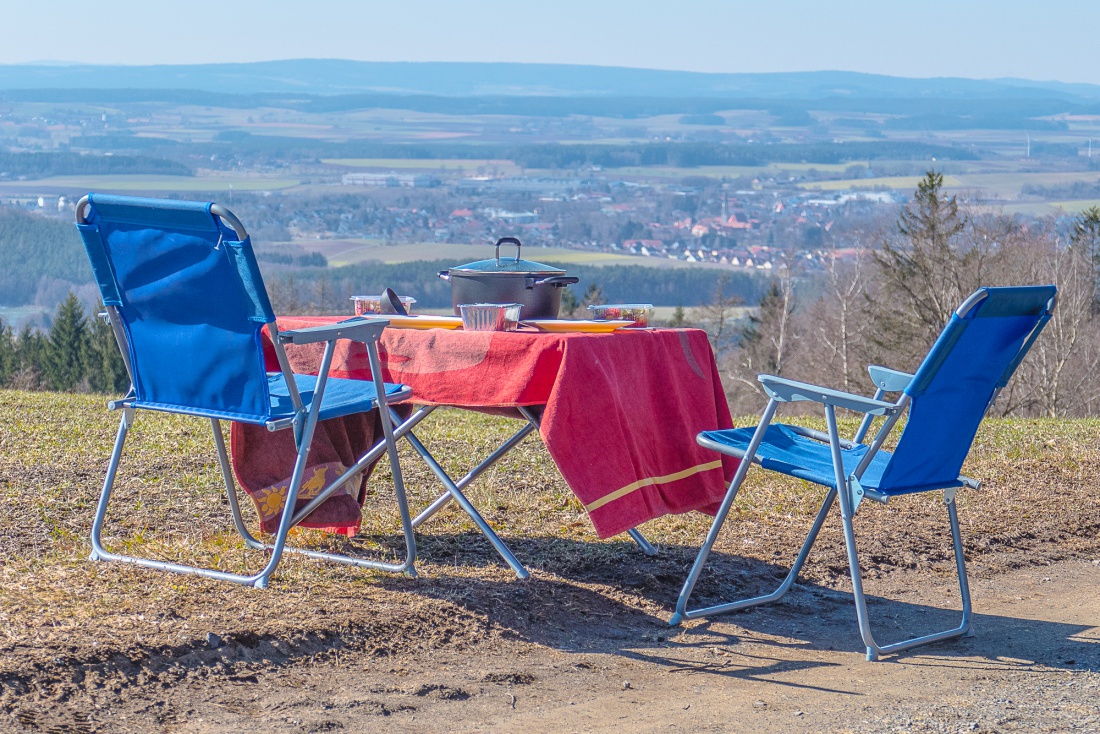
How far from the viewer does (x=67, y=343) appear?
4800 centimetres

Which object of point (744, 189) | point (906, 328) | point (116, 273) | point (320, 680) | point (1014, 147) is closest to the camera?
point (320, 680)

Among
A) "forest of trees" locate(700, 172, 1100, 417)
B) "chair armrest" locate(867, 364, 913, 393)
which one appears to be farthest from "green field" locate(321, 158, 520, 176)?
"chair armrest" locate(867, 364, 913, 393)

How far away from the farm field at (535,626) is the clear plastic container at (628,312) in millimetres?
916

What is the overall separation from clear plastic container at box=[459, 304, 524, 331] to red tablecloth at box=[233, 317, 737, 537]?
55 millimetres

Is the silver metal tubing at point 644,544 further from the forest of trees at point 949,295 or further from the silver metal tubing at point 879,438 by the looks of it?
the forest of trees at point 949,295

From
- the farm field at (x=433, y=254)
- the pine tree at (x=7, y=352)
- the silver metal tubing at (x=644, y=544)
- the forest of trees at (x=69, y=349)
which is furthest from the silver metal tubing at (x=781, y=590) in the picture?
the farm field at (x=433, y=254)

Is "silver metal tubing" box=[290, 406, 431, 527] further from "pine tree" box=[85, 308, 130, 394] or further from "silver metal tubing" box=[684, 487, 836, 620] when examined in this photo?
"pine tree" box=[85, 308, 130, 394]

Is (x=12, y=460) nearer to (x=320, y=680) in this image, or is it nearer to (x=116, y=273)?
(x=116, y=273)

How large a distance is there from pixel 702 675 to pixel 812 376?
3690cm

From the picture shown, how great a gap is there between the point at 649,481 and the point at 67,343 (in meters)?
48.5

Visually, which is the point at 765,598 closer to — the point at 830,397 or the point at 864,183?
the point at 830,397

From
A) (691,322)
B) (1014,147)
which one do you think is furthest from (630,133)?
(691,322)

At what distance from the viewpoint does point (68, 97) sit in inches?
5231

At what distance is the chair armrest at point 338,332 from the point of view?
11.0ft
